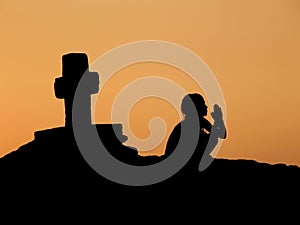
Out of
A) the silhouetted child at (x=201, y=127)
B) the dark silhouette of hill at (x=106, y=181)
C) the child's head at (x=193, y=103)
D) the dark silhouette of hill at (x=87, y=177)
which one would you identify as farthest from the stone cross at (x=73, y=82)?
the child's head at (x=193, y=103)

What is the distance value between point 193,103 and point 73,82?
3.62 meters

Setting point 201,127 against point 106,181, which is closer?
point 106,181

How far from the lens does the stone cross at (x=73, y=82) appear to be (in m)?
15.7

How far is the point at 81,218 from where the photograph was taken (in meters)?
14.2

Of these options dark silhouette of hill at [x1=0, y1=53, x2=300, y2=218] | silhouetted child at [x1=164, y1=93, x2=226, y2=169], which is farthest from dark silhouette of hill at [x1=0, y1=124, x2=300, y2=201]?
silhouetted child at [x1=164, y1=93, x2=226, y2=169]

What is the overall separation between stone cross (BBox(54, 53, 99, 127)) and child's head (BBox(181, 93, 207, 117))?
2796 millimetres

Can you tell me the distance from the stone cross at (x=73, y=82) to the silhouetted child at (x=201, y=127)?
8.39ft

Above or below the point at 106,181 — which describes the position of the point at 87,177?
above

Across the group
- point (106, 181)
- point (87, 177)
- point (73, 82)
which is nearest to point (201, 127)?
point (106, 181)

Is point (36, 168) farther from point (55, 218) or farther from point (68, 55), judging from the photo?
point (68, 55)

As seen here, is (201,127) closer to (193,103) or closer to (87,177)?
(193,103)

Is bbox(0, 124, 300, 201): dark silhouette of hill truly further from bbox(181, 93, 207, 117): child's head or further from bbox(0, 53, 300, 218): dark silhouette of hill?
bbox(181, 93, 207, 117): child's head

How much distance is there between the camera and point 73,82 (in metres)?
15.9

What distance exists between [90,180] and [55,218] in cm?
146
